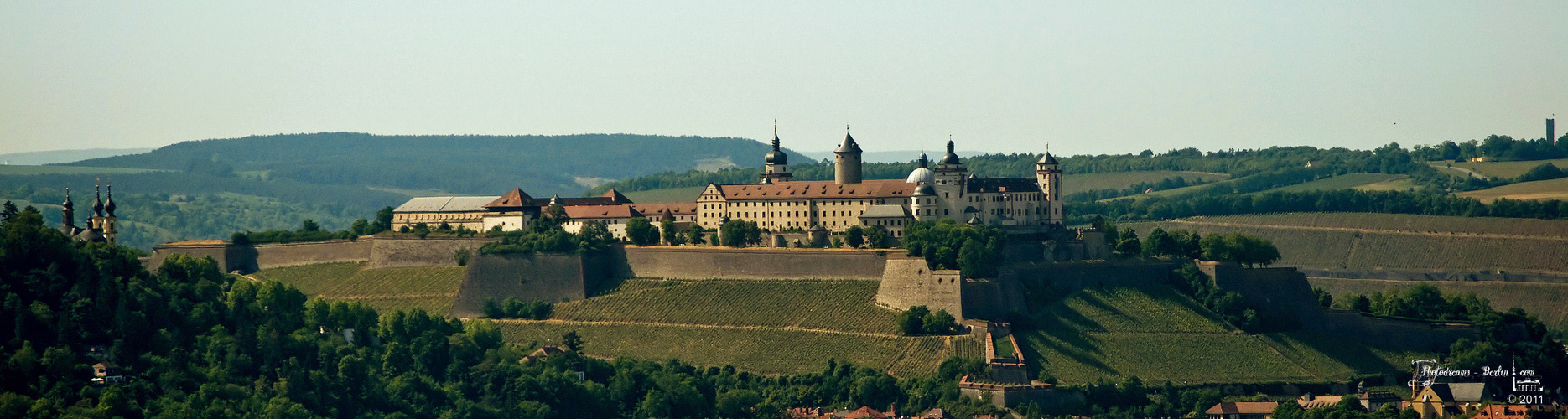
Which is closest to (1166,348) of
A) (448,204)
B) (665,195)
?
(448,204)

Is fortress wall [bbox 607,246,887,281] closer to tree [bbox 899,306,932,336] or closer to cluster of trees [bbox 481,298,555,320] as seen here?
cluster of trees [bbox 481,298,555,320]

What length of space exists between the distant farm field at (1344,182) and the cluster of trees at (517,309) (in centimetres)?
6126

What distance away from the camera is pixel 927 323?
3049 inches

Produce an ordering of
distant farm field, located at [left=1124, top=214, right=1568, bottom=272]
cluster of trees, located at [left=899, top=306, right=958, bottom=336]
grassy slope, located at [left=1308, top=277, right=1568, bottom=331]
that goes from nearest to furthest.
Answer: cluster of trees, located at [left=899, top=306, right=958, bottom=336] → grassy slope, located at [left=1308, top=277, right=1568, bottom=331] → distant farm field, located at [left=1124, top=214, right=1568, bottom=272]

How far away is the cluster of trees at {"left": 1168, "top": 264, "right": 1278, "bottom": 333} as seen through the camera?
3177 inches

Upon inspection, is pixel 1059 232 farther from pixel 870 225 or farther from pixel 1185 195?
pixel 1185 195

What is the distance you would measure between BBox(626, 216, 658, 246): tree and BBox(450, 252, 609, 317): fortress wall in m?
2.46

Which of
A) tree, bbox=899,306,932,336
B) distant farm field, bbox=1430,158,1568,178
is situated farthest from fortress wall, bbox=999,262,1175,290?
distant farm field, bbox=1430,158,1568,178

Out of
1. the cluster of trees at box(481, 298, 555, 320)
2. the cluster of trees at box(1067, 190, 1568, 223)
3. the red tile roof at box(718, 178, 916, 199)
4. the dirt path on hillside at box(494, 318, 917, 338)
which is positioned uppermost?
the red tile roof at box(718, 178, 916, 199)

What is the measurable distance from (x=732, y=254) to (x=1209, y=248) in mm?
18392

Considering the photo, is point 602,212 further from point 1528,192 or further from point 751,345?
point 1528,192

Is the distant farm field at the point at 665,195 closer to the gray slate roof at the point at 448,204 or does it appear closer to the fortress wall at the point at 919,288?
the gray slate roof at the point at 448,204

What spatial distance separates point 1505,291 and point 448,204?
159ft

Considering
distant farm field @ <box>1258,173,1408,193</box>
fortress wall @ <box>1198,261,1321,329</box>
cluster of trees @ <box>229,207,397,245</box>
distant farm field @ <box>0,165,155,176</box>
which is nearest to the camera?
fortress wall @ <box>1198,261,1321,329</box>
